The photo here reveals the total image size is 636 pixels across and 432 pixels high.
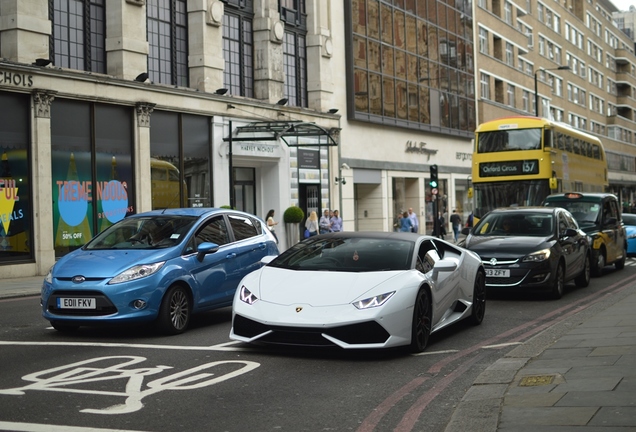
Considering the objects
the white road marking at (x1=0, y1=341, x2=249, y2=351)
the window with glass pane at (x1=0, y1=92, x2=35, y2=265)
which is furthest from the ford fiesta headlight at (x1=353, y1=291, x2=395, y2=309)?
the window with glass pane at (x1=0, y1=92, x2=35, y2=265)

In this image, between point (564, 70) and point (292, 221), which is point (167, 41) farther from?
point (564, 70)

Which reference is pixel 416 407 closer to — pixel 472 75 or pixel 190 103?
pixel 190 103

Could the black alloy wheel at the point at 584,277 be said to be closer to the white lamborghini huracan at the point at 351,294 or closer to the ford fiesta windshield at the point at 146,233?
the white lamborghini huracan at the point at 351,294

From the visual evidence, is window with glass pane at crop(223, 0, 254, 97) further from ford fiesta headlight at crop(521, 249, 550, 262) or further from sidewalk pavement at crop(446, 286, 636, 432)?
sidewalk pavement at crop(446, 286, 636, 432)

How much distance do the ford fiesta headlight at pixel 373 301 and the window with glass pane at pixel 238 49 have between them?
2521 centimetres

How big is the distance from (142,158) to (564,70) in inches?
2362

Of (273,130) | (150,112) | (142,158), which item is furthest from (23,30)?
(273,130)

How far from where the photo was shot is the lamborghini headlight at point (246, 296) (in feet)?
29.6

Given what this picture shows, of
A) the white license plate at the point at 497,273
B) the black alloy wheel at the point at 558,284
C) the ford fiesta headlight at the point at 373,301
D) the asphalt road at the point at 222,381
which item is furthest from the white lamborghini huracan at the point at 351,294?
the black alloy wheel at the point at 558,284

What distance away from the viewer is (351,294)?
8.76 meters

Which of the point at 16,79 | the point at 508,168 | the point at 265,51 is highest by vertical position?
the point at 265,51

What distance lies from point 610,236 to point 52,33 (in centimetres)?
1582

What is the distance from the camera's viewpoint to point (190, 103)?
30172 millimetres

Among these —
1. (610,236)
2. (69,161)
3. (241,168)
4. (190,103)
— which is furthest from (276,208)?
(610,236)
